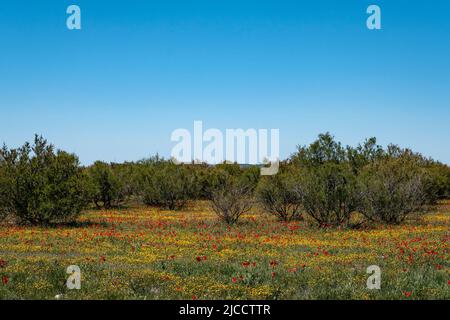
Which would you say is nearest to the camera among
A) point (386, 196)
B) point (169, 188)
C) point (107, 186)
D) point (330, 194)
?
point (330, 194)

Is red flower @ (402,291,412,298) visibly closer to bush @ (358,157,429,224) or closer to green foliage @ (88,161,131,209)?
bush @ (358,157,429,224)

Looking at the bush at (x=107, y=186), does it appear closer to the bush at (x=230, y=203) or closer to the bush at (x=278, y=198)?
the bush at (x=278, y=198)

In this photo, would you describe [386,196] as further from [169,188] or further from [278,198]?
[169,188]

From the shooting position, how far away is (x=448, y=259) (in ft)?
54.1

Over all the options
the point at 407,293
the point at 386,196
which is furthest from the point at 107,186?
the point at 407,293

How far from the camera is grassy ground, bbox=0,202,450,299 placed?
36.8ft

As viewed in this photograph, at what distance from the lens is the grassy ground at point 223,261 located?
11211 millimetres

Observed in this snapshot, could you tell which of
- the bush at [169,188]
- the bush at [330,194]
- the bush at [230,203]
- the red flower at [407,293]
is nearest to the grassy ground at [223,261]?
the red flower at [407,293]

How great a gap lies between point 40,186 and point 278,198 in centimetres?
1477

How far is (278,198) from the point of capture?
111 ft

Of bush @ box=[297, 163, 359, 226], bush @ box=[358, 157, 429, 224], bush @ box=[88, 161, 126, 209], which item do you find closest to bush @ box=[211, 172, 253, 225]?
bush @ box=[297, 163, 359, 226]

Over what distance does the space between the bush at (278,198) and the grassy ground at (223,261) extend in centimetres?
550
